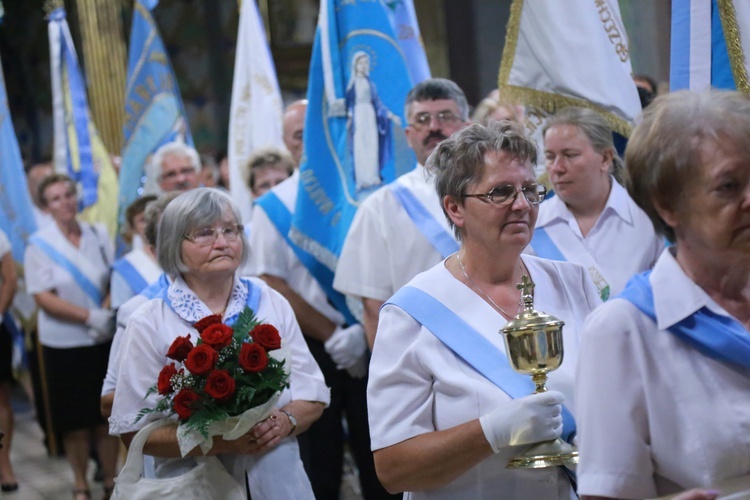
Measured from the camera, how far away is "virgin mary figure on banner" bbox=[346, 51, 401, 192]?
4727mm

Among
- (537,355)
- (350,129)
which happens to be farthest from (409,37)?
(537,355)

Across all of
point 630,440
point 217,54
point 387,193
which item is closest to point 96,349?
point 387,193

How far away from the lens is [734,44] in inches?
125

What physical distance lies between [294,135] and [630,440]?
13.6ft

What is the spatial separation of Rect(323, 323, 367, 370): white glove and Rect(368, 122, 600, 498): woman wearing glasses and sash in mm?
1919

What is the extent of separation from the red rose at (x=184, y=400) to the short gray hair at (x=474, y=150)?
3.12ft

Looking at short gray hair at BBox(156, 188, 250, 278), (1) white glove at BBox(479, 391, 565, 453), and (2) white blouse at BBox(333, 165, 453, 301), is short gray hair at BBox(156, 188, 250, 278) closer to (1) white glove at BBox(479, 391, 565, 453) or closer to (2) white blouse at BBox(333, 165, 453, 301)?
(2) white blouse at BBox(333, 165, 453, 301)

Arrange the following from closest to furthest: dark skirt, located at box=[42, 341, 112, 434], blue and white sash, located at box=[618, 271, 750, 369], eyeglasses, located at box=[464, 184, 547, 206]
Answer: blue and white sash, located at box=[618, 271, 750, 369] < eyeglasses, located at box=[464, 184, 547, 206] < dark skirt, located at box=[42, 341, 112, 434]

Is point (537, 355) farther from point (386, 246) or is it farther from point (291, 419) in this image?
point (386, 246)

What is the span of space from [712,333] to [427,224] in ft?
7.71

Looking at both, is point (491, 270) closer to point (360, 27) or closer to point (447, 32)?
point (360, 27)

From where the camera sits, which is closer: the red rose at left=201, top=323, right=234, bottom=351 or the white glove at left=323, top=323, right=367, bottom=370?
the red rose at left=201, top=323, right=234, bottom=351

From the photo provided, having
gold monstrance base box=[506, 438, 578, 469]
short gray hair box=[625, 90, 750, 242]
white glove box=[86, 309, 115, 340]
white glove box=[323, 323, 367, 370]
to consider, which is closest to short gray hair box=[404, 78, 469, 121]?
white glove box=[323, 323, 367, 370]

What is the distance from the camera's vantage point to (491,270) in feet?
8.88
